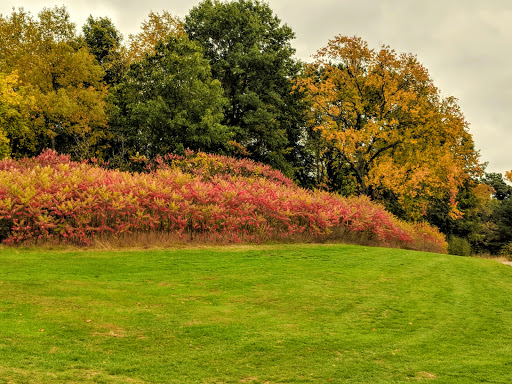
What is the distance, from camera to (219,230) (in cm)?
1241

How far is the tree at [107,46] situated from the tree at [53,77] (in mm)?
2314

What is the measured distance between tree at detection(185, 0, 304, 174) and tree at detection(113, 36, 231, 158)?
382 cm

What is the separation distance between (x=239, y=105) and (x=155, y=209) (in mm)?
18747

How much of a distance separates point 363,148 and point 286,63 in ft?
33.5

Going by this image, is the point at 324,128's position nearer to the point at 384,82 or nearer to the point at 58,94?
the point at 384,82

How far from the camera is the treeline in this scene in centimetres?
2362

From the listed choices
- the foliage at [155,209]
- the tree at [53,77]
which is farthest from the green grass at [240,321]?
the tree at [53,77]

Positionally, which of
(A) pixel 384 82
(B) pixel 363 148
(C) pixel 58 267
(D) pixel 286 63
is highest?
(D) pixel 286 63

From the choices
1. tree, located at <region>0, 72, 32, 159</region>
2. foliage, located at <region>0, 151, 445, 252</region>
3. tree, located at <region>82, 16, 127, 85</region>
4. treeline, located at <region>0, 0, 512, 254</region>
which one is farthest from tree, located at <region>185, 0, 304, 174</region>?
foliage, located at <region>0, 151, 445, 252</region>

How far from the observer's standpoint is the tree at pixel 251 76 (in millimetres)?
28375

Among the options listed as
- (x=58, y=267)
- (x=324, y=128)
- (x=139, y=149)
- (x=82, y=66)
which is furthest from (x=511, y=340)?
(x=82, y=66)

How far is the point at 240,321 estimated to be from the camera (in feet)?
19.5

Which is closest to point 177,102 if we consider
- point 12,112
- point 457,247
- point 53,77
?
point 12,112

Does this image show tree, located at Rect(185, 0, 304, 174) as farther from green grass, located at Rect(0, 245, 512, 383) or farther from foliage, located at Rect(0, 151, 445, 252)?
green grass, located at Rect(0, 245, 512, 383)
